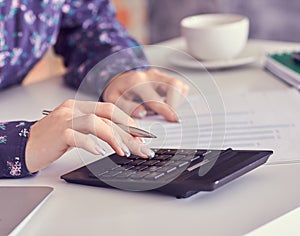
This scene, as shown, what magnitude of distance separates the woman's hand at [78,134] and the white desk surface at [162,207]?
0.03 meters

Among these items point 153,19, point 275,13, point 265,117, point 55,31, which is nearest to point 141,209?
point 265,117

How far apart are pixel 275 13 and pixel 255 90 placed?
1398mm

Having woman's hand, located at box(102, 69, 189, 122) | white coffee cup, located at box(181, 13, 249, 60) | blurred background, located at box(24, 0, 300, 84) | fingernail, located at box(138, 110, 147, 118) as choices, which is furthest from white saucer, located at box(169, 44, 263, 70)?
blurred background, located at box(24, 0, 300, 84)

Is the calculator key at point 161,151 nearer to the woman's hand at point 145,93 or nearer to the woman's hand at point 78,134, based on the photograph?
the woman's hand at point 78,134

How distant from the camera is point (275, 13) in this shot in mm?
2426

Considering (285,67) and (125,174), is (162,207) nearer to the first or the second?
(125,174)

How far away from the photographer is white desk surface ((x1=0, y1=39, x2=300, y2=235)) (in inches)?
25.3

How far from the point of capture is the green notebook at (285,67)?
1.10m

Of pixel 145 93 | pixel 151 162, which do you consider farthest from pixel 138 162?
pixel 145 93

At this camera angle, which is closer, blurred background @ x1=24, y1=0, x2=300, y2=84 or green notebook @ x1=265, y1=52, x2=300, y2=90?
green notebook @ x1=265, y1=52, x2=300, y2=90

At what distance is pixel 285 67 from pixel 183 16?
160 cm

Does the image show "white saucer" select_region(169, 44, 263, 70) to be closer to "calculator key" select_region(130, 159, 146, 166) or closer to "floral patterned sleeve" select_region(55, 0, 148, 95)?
"floral patterned sleeve" select_region(55, 0, 148, 95)

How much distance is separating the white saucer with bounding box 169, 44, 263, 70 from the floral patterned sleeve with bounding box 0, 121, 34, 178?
47 cm

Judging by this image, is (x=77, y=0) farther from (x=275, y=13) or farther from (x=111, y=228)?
(x=275, y=13)
